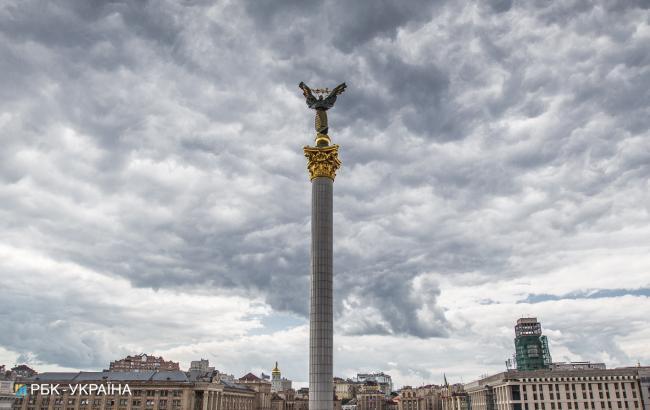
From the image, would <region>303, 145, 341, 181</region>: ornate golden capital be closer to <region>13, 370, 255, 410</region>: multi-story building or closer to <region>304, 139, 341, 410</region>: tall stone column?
<region>304, 139, 341, 410</region>: tall stone column

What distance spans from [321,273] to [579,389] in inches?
4116

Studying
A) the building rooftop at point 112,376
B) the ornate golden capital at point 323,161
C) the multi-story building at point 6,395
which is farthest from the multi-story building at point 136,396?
the ornate golden capital at point 323,161

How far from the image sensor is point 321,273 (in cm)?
7288

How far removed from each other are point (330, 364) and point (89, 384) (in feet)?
413

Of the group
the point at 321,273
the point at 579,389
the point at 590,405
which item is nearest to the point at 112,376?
the point at 321,273

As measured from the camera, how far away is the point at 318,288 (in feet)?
237

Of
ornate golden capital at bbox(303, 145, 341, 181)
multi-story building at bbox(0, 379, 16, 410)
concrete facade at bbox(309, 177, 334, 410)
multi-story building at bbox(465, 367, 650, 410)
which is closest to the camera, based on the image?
concrete facade at bbox(309, 177, 334, 410)

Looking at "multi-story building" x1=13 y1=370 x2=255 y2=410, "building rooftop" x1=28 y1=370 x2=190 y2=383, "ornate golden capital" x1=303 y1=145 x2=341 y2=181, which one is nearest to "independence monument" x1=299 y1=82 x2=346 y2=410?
"ornate golden capital" x1=303 y1=145 x2=341 y2=181

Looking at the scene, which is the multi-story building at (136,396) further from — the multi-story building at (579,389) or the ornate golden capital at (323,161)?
the ornate golden capital at (323,161)

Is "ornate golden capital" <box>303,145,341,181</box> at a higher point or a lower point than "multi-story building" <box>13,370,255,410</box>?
higher

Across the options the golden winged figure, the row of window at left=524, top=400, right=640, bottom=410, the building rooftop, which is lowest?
the row of window at left=524, top=400, right=640, bottom=410

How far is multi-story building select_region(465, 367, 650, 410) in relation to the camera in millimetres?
139750

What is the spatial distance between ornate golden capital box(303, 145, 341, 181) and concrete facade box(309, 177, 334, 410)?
3.07 feet

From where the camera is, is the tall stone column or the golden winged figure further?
the golden winged figure
